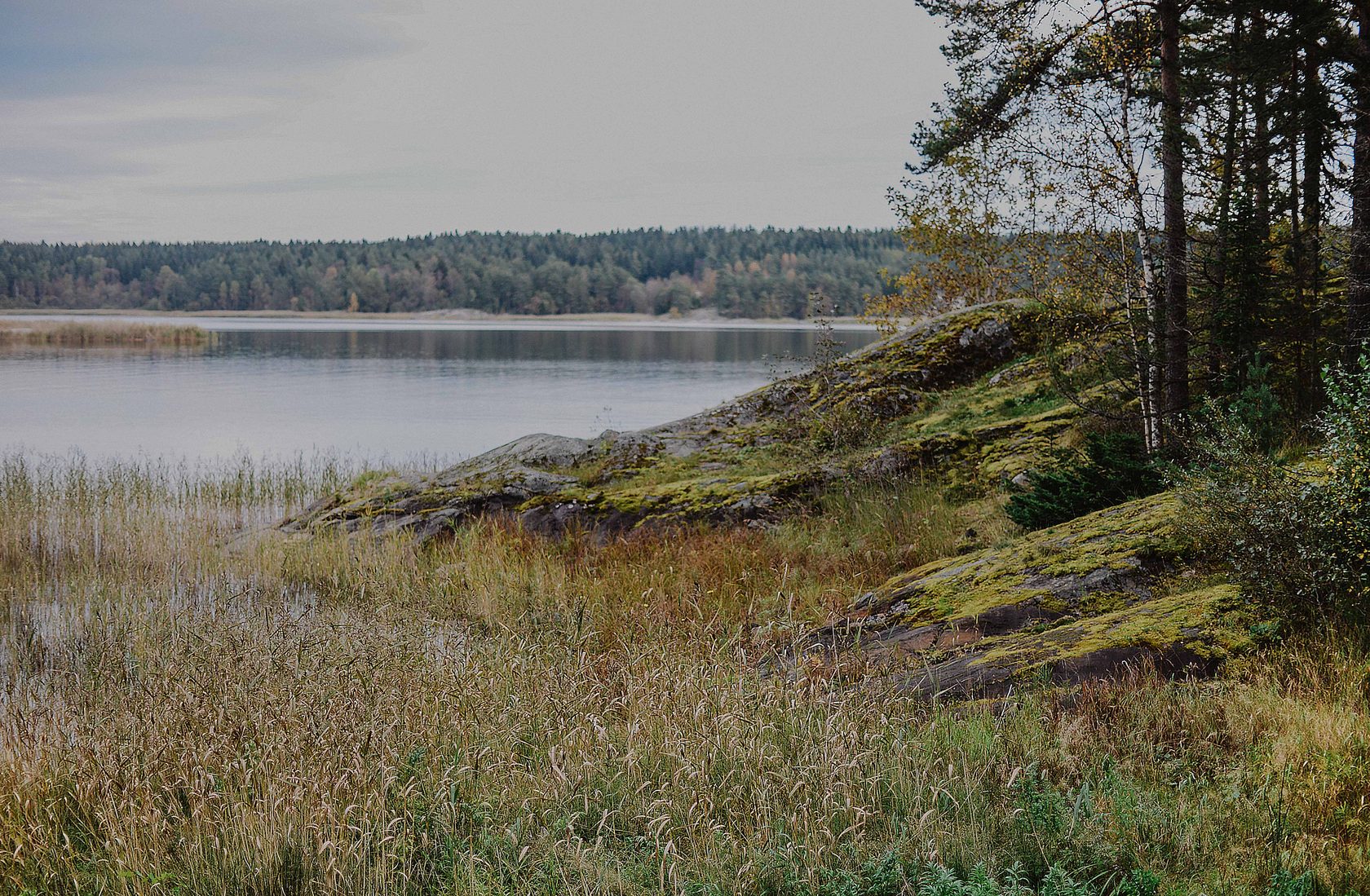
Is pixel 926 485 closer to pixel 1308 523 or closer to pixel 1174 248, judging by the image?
pixel 1174 248

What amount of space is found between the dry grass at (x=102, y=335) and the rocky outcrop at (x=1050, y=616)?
199 ft

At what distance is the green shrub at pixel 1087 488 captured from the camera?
7.69m

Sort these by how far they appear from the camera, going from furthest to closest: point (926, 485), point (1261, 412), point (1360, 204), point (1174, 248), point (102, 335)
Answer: point (102, 335)
point (926, 485)
point (1360, 204)
point (1174, 248)
point (1261, 412)

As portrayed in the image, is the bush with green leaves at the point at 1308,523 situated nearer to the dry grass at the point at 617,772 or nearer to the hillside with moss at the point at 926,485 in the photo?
the hillside with moss at the point at 926,485

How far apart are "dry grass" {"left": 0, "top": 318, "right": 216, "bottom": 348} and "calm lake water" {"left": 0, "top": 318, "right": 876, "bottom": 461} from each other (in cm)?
325

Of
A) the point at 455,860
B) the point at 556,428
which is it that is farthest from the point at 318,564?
the point at 556,428

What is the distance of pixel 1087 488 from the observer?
776 cm

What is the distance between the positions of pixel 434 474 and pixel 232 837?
1002 cm

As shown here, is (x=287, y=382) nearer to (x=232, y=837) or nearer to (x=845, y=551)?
→ (x=845, y=551)

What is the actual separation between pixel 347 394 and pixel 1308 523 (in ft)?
109

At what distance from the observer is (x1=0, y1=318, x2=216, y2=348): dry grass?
2266 inches

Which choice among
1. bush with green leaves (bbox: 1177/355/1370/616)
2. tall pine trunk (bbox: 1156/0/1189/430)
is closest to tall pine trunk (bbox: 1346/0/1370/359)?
tall pine trunk (bbox: 1156/0/1189/430)

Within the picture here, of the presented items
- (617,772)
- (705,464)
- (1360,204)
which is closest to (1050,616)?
(617,772)

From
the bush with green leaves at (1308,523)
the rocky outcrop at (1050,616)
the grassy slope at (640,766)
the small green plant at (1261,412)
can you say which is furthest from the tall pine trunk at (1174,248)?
the bush with green leaves at (1308,523)
